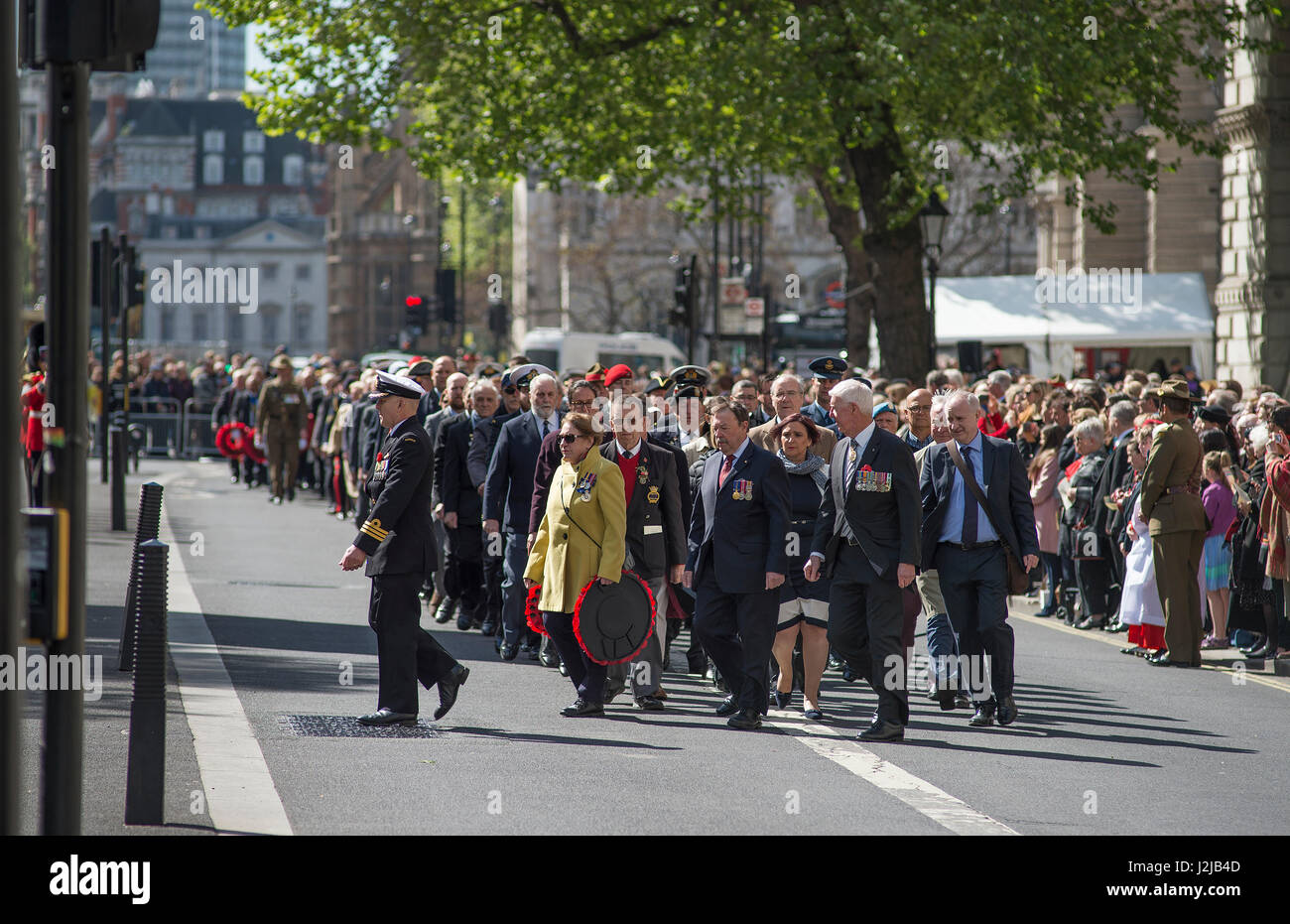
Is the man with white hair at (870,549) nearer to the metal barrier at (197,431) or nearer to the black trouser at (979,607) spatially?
the black trouser at (979,607)

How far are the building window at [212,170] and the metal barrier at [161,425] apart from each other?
383 ft

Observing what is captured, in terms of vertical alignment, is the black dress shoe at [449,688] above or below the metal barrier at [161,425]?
below

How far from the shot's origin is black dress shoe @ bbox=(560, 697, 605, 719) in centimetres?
1016

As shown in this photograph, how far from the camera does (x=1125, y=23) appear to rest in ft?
78.0

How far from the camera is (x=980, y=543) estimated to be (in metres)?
10.3

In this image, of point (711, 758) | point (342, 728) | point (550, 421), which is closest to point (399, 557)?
point (342, 728)

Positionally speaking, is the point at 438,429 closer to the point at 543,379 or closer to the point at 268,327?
the point at 543,379

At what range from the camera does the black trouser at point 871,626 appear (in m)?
9.58

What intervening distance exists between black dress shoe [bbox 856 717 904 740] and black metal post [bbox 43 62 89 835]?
5230 mm

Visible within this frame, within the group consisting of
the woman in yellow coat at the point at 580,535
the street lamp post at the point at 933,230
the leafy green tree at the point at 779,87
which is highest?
the leafy green tree at the point at 779,87

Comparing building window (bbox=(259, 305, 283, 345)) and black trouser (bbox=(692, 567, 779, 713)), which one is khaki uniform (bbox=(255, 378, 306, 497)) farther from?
building window (bbox=(259, 305, 283, 345))

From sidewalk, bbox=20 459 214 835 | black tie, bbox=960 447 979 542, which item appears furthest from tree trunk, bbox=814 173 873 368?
black tie, bbox=960 447 979 542

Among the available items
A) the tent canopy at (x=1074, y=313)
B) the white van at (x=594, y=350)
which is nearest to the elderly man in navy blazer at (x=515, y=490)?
the tent canopy at (x=1074, y=313)
